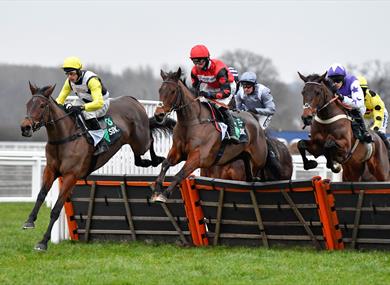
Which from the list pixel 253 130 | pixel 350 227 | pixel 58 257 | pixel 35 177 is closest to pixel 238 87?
pixel 253 130

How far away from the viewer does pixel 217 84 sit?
11.0 metres

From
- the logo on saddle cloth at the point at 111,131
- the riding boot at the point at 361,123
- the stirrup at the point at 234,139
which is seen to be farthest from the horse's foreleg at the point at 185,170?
the riding boot at the point at 361,123

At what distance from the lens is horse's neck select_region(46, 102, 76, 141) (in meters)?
10.6

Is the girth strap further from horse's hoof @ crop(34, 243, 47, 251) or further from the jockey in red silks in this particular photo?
the jockey in red silks

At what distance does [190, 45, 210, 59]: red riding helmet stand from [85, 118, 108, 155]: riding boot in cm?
150

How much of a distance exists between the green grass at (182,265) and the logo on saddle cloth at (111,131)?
1314 mm

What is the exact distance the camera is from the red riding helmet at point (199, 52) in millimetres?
10531

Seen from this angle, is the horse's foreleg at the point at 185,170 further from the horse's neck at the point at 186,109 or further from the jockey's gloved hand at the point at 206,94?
the jockey's gloved hand at the point at 206,94

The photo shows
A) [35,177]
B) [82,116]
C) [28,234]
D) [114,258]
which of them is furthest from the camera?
[35,177]

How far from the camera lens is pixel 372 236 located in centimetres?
991

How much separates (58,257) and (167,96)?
2.17 meters

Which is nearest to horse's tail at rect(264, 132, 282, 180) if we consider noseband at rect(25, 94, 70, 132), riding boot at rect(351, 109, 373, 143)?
riding boot at rect(351, 109, 373, 143)

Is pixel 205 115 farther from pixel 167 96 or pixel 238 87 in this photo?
pixel 238 87

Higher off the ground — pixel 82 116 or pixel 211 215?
pixel 82 116
